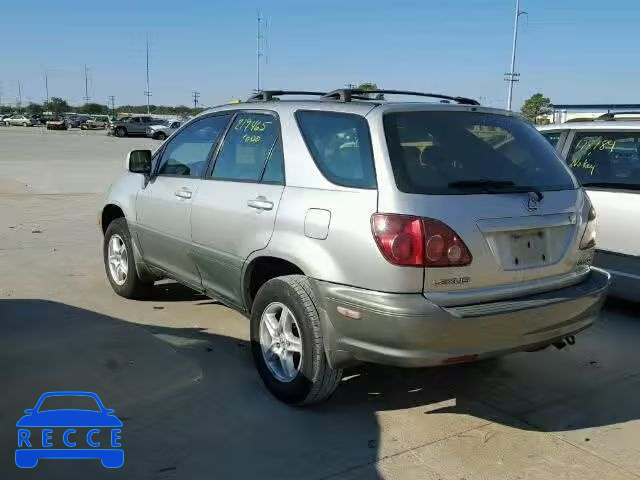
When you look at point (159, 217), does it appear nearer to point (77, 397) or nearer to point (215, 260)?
point (215, 260)

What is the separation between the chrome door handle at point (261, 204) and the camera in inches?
151

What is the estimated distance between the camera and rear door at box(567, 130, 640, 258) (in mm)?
5414

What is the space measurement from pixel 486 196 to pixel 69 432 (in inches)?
100

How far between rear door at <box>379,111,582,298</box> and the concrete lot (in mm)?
883

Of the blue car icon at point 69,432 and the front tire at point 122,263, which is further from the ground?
the front tire at point 122,263

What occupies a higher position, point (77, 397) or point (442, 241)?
point (442, 241)

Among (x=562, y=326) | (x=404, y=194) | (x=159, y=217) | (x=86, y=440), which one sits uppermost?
(x=404, y=194)

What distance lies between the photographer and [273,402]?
3822 millimetres

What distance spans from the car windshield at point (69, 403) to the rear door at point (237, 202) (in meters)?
1.09

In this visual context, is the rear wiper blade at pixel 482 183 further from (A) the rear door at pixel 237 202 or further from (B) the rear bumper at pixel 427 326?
(A) the rear door at pixel 237 202

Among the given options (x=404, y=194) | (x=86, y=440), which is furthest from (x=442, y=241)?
(x=86, y=440)

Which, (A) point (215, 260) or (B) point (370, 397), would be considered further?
(A) point (215, 260)

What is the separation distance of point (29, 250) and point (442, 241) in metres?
6.18

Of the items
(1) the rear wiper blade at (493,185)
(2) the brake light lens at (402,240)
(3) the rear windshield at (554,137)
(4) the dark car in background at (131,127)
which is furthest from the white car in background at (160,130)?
(2) the brake light lens at (402,240)
